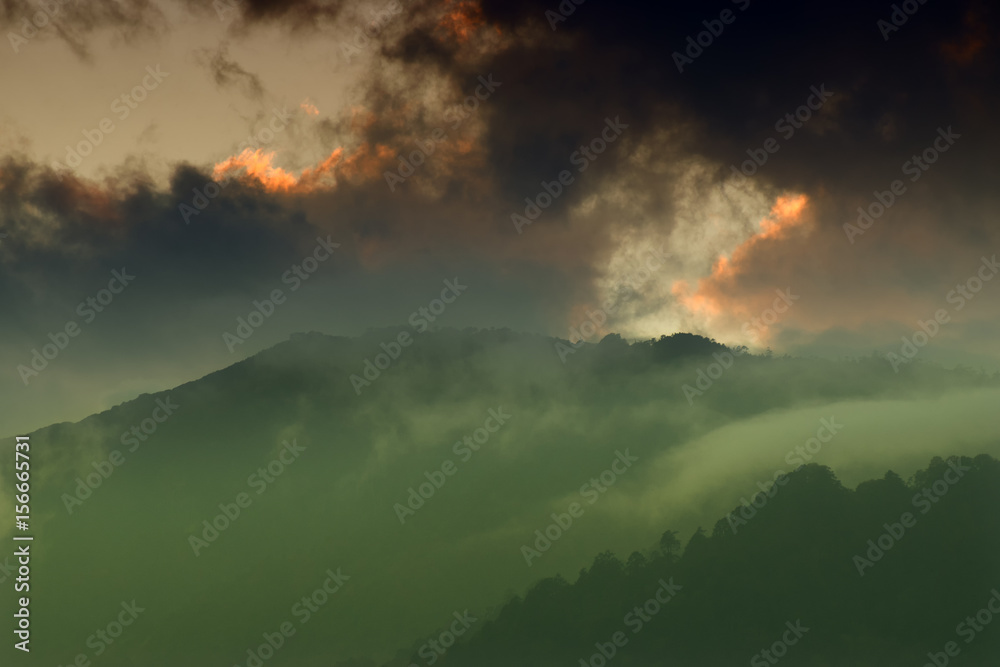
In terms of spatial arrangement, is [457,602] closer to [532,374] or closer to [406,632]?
[406,632]

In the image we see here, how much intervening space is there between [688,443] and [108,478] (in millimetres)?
58169

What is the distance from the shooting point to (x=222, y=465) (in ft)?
337

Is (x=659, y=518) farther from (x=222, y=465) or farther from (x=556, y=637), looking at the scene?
(x=222, y=465)

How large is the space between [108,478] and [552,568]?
45.9m

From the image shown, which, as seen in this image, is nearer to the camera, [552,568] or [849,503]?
[849,503]

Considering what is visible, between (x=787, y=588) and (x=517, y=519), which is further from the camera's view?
(x=787, y=588)

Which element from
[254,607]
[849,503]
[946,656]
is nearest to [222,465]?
[254,607]

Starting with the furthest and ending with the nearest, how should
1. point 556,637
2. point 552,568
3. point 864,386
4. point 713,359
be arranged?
point 713,359 → point 552,568 → point 556,637 → point 864,386

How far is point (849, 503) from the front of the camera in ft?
229

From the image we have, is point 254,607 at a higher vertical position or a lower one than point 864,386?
lower

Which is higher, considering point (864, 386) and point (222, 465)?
point (864, 386)

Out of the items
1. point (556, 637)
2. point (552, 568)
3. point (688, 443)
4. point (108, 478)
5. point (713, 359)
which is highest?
point (713, 359)

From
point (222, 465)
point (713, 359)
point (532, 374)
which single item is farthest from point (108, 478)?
point (713, 359)

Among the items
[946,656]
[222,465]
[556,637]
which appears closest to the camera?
[946,656]
